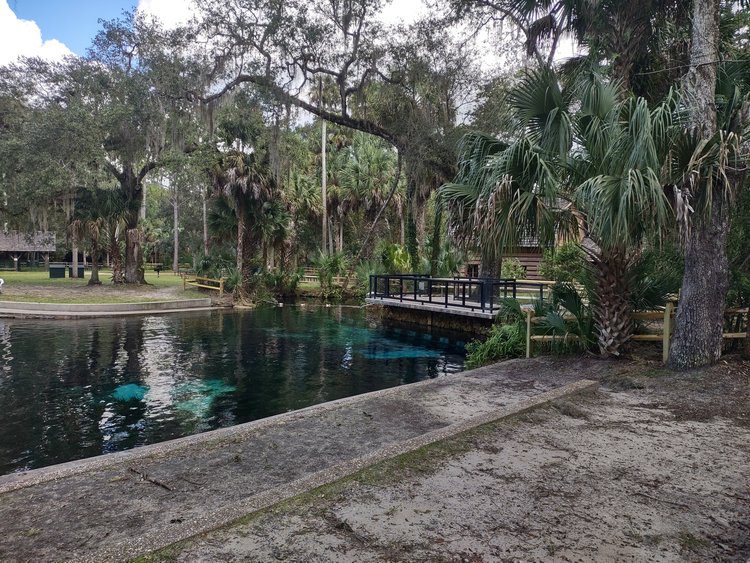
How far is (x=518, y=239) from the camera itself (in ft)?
24.8

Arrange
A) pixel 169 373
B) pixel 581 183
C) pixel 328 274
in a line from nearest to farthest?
1. pixel 581 183
2. pixel 169 373
3. pixel 328 274

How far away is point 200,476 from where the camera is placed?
4176mm

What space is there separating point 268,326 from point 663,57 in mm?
14013

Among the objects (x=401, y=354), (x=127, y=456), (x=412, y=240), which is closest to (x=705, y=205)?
(x=127, y=456)

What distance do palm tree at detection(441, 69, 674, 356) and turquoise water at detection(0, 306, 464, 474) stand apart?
410 cm

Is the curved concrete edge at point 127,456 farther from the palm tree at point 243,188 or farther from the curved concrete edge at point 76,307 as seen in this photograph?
the palm tree at point 243,188

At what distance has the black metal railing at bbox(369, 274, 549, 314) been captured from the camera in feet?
47.7

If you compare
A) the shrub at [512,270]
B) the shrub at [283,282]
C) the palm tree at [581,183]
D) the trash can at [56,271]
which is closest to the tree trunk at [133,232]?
the shrub at [283,282]

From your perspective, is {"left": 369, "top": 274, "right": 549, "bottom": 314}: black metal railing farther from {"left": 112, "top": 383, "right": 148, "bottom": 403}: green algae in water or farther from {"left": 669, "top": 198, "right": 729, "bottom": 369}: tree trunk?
{"left": 112, "top": 383, "right": 148, "bottom": 403}: green algae in water

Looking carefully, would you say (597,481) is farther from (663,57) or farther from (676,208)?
(663,57)

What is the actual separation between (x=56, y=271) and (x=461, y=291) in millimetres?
26456

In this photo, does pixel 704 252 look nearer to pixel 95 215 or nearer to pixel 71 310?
pixel 71 310

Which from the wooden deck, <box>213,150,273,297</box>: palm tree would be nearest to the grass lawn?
<box>213,150,273,297</box>: palm tree

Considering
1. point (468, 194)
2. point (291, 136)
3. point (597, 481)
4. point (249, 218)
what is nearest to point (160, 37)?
point (291, 136)
